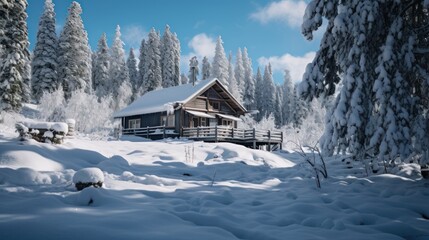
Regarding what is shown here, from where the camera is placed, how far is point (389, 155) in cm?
671

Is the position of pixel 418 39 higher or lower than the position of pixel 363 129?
higher

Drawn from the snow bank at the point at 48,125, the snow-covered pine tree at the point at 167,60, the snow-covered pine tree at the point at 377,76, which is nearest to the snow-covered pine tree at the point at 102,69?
the snow-covered pine tree at the point at 167,60

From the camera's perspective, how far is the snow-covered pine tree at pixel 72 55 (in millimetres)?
36719

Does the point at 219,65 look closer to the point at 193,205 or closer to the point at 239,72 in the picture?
the point at 239,72

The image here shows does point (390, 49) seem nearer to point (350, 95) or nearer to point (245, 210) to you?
point (350, 95)

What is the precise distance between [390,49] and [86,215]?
23.2ft

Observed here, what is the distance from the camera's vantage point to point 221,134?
81.2 feet

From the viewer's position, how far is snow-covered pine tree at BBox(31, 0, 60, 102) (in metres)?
36.5

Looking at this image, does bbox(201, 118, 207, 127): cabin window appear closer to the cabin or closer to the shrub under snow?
the cabin

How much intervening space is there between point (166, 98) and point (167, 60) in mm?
23134

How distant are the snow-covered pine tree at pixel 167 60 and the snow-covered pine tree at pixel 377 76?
43.7 m

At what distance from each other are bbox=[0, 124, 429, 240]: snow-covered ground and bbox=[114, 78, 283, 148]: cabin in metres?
15.5

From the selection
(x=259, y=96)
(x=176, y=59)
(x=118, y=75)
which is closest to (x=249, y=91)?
(x=259, y=96)

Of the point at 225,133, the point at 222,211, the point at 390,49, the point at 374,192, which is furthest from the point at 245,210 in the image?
the point at 225,133
